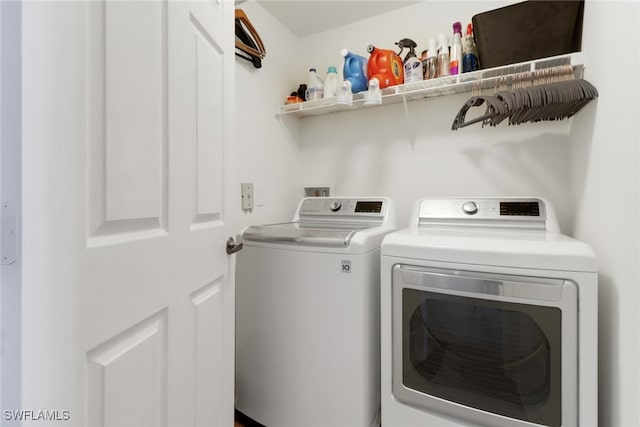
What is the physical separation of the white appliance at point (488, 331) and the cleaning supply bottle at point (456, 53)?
0.89 meters

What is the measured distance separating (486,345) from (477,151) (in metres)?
1.08

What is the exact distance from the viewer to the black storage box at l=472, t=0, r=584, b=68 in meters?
1.26

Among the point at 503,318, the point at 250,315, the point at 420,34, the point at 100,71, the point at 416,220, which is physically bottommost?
the point at 250,315

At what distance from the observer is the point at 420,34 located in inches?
70.8

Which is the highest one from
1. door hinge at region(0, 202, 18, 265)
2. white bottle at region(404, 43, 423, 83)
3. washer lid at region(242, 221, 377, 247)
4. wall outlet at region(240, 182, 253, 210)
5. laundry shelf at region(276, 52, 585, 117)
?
white bottle at region(404, 43, 423, 83)

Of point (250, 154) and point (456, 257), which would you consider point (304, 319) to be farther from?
point (250, 154)

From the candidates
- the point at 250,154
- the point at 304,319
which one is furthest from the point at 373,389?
the point at 250,154

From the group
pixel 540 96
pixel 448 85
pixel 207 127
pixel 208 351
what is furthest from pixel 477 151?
pixel 208 351

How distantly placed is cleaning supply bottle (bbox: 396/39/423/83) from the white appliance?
943 millimetres

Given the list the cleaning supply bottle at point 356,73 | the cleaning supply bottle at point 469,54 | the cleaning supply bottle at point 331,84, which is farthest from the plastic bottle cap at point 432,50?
the cleaning supply bottle at point 331,84

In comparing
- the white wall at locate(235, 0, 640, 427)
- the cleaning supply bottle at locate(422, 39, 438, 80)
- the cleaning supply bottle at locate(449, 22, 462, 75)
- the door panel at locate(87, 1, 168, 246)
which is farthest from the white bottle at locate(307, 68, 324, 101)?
the door panel at locate(87, 1, 168, 246)

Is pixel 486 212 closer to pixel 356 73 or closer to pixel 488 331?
pixel 488 331

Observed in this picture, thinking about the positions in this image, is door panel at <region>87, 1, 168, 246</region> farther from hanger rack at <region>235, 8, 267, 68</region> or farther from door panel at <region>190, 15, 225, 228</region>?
hanger rack at <region>235, 8, 267, 68</region>

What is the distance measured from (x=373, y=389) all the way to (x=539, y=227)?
3.30 feet
